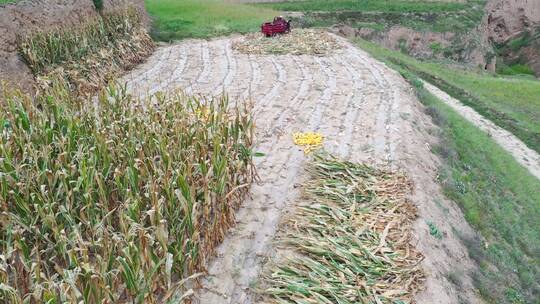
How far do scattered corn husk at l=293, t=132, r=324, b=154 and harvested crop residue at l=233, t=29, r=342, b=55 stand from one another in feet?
23.9

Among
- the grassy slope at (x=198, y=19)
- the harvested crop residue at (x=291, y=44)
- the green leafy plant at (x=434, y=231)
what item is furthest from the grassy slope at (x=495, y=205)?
the grassy slope at (x=198, y=19)

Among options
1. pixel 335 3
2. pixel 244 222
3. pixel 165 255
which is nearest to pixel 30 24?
pixel 244 222

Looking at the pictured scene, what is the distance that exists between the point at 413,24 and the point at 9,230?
26912mm

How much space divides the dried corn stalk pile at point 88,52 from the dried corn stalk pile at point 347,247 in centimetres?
518

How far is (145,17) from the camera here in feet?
62.9

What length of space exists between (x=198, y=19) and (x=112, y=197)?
16.4 meters

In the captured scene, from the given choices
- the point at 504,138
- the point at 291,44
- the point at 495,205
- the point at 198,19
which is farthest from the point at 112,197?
the point at 198,19

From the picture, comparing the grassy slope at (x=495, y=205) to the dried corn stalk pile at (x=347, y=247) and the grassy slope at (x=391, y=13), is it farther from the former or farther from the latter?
the grassy slope at (x=391, y=13)

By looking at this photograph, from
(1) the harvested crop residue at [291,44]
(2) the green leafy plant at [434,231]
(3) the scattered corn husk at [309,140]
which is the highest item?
(1) the harvested crop residue at [291,44]

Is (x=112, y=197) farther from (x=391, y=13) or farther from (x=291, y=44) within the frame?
(x=391, y=13)

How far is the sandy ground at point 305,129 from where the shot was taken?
5613 mm

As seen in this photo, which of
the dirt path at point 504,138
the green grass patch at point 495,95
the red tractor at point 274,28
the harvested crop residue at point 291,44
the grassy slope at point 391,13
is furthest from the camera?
the grassy slope at point 391,13

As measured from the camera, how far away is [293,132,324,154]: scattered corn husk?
8227 mm

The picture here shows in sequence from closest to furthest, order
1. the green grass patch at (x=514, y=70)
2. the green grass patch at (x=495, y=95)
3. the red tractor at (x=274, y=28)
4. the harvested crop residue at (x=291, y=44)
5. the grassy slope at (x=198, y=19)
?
the green grass patch at (x=495, y=95) < the harvested crop residue at (x=291, y=44) < the red tractor at (x=274, y=28) < the grassy slope at (x=198, y=19) < the green grass patch at (x=514, y=70)
